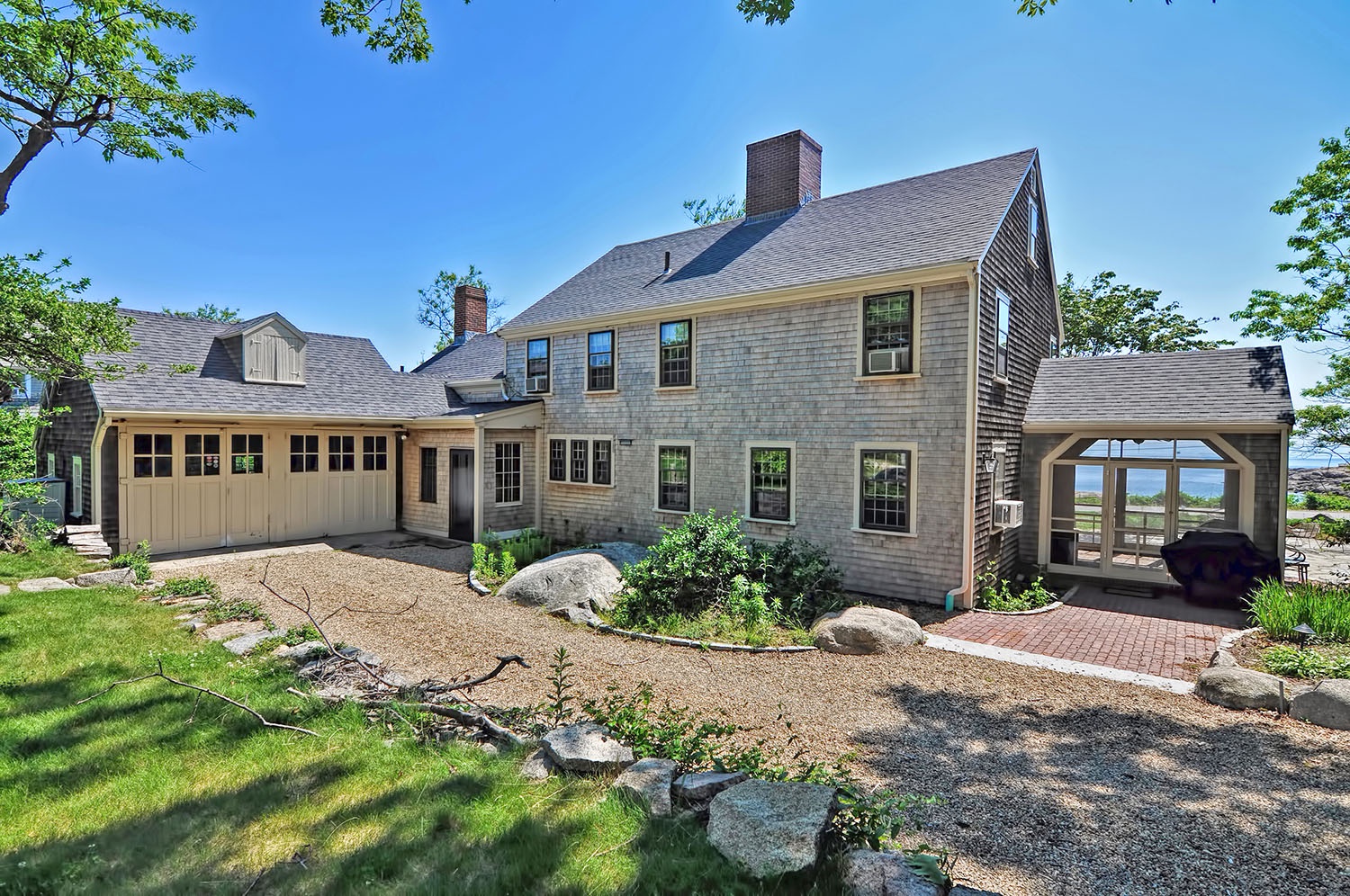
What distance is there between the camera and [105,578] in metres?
9.16

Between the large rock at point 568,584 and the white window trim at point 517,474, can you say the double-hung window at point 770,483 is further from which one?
the white window trim at point 517,474

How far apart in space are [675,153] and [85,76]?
431 inches

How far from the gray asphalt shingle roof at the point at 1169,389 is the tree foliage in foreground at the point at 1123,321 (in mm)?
13961

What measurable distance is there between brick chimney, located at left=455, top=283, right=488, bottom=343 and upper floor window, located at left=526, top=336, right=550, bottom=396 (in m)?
7.54

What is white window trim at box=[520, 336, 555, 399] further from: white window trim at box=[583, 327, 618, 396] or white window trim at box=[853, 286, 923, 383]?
white window trim at box=[853, 286, 923, 383]

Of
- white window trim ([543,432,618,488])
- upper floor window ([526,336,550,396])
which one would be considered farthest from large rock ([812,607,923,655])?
upper floor window ([526,336,550,396])

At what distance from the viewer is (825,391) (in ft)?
34.8

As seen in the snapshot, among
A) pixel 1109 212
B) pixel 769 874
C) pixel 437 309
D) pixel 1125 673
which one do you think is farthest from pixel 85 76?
pixel 437 309

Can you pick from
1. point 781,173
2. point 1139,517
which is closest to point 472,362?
point 781,173

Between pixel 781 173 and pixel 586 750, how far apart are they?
14005mm

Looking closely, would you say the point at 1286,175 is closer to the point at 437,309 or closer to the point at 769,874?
the point at 769,874

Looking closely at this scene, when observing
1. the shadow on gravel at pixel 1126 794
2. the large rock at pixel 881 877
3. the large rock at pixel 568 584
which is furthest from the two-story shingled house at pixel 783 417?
the large rock at pixel 881 877

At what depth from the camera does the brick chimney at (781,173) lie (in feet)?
47.5

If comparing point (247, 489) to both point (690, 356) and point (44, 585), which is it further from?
point (690, 356)
